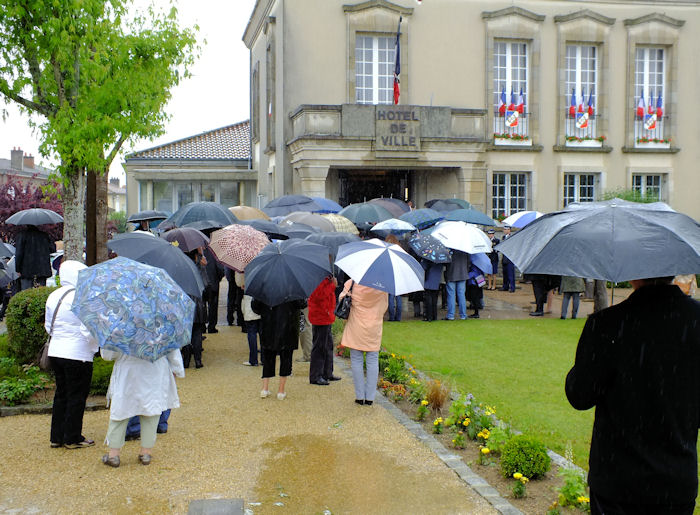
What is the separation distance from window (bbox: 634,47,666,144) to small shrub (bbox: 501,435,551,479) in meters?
21.8

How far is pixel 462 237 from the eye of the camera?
46.1ft

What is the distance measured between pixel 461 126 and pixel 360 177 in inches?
174

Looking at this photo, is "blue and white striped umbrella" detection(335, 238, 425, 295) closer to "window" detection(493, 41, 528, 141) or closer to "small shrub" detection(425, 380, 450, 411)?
"small shrub" detection(425, 380, 450, 411)

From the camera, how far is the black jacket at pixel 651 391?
3.36 m

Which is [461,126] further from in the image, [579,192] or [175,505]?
[175,505]

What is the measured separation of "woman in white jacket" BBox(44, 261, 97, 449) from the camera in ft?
20.8

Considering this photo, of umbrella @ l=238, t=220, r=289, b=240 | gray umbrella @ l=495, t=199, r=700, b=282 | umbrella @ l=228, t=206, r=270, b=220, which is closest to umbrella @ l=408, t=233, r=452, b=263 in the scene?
umbrella @ l=238, t=220, r=289, b=240

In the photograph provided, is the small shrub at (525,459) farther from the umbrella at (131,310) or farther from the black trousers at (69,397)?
the black trousers at (69,397)

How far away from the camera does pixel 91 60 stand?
10.2 meters

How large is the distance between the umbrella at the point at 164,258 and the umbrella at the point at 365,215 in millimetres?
8085

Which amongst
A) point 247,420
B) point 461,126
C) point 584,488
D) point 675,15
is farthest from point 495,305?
point 675,15

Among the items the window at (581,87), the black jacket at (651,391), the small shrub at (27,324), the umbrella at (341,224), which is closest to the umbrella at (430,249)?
the umbrella at (341,224)

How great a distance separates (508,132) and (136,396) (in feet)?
67.6

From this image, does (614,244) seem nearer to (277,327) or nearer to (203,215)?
(277,327)
